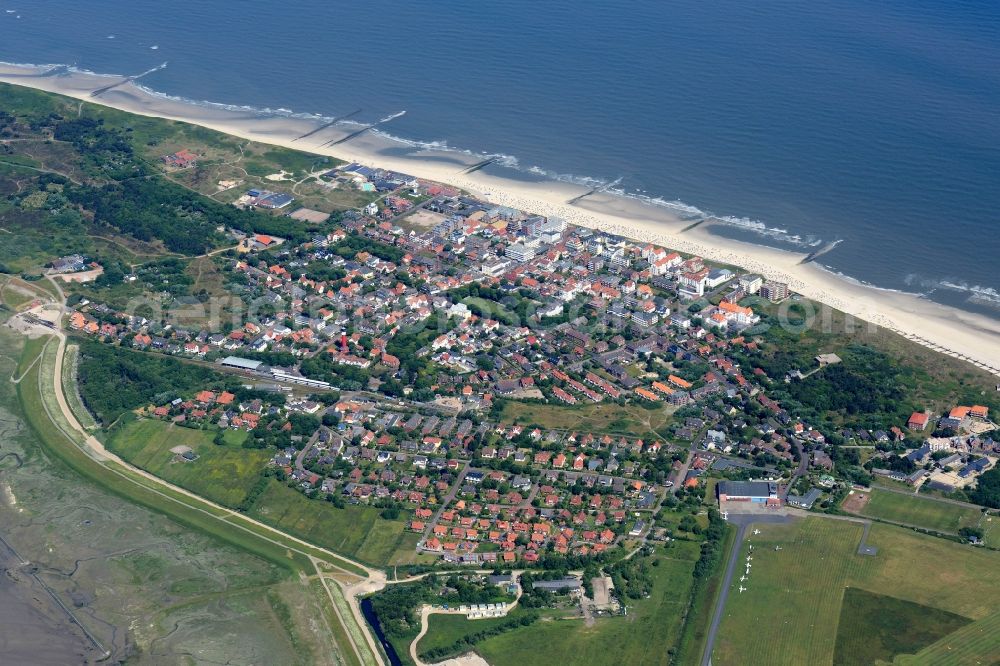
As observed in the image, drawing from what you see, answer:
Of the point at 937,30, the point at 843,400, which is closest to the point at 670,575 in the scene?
the point at 843,400

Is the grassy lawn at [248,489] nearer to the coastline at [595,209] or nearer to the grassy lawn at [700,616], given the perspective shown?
the grassy lawn at [700,616]

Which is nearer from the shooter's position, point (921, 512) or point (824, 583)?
point (824, 583)

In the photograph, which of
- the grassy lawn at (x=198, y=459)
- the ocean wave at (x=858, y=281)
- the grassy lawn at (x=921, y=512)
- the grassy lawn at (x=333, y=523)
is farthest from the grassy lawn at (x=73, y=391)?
the ocean wave at (x=858, y=281)

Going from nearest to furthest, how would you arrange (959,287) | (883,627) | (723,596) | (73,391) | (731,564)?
(883,627) < (723,596) < (731,564) < (73,391) < (959,287)

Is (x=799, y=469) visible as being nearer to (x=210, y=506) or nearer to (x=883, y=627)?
(x=883, y=627)

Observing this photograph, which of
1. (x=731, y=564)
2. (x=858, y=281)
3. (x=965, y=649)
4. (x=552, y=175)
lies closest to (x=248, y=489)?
(x=731, y=564)

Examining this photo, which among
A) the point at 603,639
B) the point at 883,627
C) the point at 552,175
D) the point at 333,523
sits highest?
the point at 552,175

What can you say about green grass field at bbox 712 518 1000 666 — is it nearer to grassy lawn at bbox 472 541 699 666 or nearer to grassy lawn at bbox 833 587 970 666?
grassy lawn at bbox 833 587 970 666

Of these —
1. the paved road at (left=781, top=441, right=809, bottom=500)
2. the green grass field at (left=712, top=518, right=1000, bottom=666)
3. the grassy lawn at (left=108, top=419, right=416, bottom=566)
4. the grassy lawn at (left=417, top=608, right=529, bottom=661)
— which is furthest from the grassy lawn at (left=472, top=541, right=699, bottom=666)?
the paved road at (left=781, top=441, right=809, bottom=500)

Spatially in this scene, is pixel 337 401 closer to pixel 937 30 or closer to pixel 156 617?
pixel 156 617
